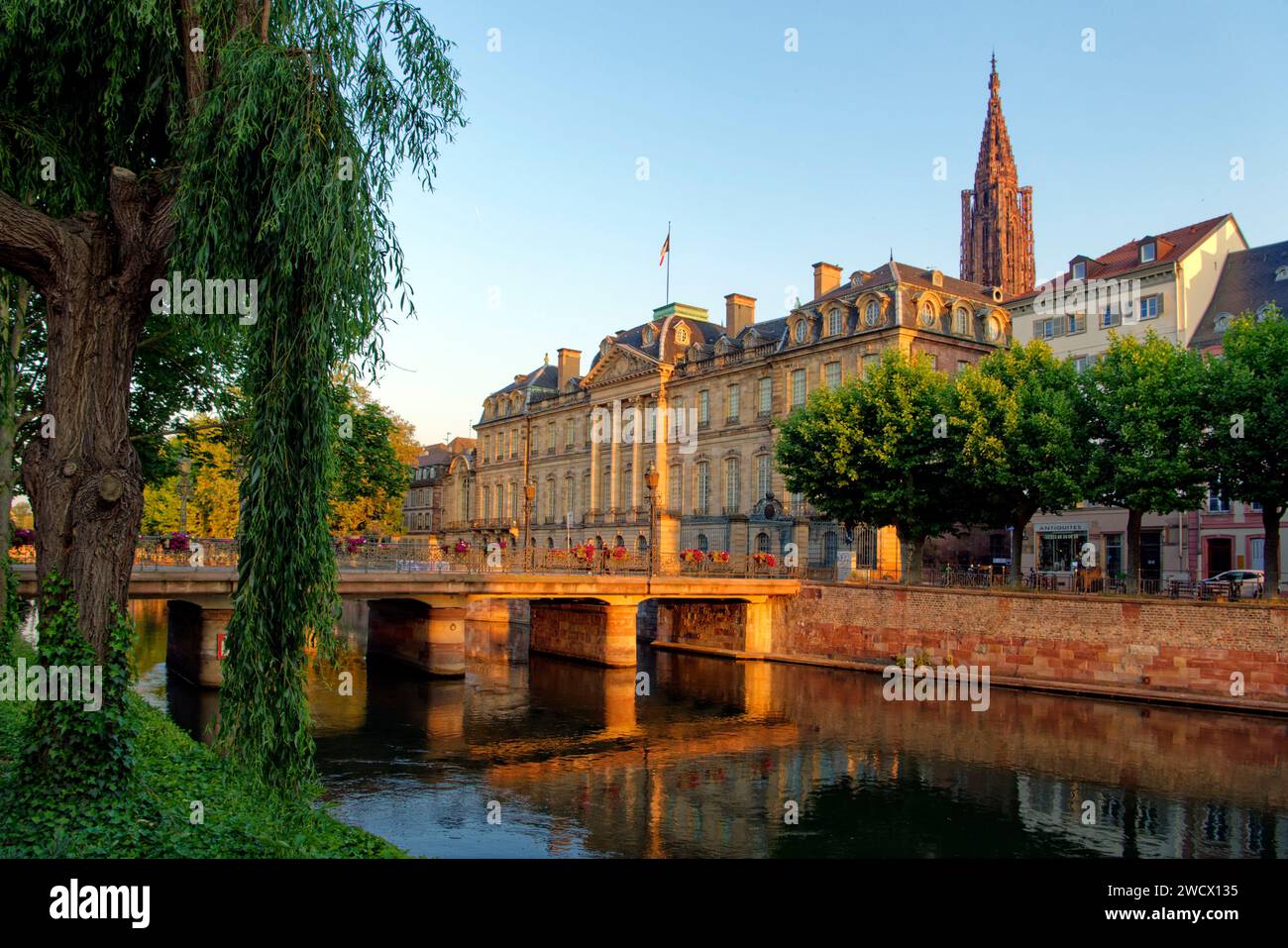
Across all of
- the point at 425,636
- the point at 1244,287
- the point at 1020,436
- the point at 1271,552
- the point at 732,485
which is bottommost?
the point at 425,636

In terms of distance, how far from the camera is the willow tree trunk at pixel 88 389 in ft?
31.7

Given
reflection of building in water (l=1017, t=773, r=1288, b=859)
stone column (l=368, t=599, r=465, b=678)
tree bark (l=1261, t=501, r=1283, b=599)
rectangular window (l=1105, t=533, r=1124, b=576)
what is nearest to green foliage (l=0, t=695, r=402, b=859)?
reflection of building in water (l=1017, t=773, r=1288, b=859)

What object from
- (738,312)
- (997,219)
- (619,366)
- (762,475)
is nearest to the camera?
Result: (762,475)

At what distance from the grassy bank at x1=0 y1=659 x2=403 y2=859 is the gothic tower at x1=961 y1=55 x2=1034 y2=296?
84.0 metres

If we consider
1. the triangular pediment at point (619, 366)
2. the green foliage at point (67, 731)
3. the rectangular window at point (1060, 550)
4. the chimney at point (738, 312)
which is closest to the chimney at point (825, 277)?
the chimney at point (738, 312)

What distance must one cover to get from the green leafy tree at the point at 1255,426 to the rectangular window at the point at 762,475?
2695cm

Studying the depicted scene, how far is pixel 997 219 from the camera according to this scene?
8762cm

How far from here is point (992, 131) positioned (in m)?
89.9

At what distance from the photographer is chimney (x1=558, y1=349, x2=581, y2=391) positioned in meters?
81.9

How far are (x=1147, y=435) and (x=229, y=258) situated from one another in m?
31.0

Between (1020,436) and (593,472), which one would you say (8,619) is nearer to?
(1020,436)

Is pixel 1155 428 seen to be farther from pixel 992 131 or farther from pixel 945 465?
pixel 992 131

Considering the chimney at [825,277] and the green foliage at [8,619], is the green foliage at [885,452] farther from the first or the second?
the green foliage at [8,619]

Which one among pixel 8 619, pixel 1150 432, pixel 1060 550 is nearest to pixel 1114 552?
pixel 1060 550
